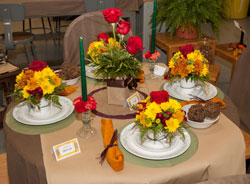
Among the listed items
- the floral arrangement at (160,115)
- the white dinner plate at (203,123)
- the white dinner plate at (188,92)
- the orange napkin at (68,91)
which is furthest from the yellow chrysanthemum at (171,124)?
the orange napkin at (68,91)

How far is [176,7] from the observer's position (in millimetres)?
2691

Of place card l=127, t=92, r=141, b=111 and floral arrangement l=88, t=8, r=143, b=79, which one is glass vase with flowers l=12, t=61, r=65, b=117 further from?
place card l=127, t=92, r=141, b=111

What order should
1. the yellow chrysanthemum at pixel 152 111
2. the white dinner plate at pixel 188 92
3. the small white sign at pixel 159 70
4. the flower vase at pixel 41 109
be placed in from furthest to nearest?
the small white sign at pixel 159 70 < the white dinner plate at pixel 188 92 < the flower vase at pixel 41 109 < the yellow chrysanthemum at pixel 152 111

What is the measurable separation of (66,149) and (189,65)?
662mm

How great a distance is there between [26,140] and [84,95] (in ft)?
1.04

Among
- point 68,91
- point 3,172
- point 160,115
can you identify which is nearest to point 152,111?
point 160,115

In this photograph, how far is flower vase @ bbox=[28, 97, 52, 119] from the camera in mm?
1244

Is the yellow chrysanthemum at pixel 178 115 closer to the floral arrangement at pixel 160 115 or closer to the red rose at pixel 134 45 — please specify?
the floral arrangement at pixel 160 115

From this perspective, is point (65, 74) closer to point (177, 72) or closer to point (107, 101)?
point (107, 101)

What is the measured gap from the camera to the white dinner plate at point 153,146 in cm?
101

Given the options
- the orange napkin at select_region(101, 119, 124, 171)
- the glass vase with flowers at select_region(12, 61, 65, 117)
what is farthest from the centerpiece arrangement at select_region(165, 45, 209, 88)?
the glass vase with flowers at select_region(12, 61, 65, 117)

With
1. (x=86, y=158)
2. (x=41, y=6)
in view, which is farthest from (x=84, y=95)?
(x=41, y=6)

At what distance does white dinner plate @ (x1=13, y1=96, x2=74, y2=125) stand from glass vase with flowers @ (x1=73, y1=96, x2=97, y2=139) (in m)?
0.15

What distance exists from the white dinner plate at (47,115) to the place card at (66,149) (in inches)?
7.3
